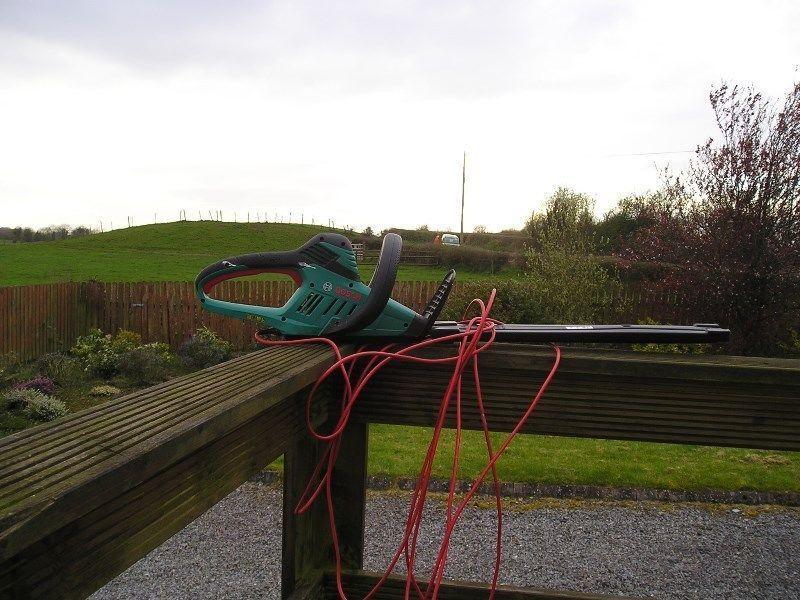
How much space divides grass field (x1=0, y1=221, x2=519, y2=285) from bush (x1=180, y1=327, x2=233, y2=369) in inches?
261

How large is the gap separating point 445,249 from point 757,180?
15.3 m

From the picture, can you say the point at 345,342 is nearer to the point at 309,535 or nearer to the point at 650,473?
the point at 309,535

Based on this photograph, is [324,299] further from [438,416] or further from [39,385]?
[39,385]

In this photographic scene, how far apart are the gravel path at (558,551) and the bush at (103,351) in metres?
5.15

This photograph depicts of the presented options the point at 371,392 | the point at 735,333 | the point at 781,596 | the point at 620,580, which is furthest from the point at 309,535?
the point at 735,333

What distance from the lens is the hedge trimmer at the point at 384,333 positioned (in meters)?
1.54

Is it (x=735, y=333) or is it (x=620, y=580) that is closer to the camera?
(x=620, y=580)

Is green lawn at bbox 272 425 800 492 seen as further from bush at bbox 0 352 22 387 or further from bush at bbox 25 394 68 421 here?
bush at bbox 0 352 22 387

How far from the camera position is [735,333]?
10.6m

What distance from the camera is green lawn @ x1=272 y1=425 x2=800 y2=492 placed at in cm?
562

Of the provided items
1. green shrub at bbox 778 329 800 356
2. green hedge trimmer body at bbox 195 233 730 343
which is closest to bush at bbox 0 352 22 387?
green hedge trimmer body at bbox 195 233 730 343

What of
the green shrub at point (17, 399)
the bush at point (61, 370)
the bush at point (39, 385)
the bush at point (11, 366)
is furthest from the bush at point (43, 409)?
the bush at point (61, 370)

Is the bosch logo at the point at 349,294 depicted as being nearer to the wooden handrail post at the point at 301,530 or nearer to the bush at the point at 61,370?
the wooden handrail post at the point at 301,530

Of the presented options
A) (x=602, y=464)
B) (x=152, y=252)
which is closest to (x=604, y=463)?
(x=602, y=464)
